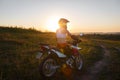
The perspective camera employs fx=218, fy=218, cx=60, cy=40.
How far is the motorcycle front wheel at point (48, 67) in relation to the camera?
8.22 m

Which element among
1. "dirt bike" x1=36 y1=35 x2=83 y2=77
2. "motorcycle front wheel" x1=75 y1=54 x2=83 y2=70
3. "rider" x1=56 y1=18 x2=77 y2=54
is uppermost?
"rider" x1=56 y1=18 x2=77 y2=54

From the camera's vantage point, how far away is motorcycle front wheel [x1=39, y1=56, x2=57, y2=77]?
8.22 meters

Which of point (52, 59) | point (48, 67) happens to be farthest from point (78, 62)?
point (48, 67)

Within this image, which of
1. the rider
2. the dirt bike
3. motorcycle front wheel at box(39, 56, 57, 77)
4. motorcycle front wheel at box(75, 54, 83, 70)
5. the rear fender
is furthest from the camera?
motorcycle front wheel at box(75, 54, 83, 70)

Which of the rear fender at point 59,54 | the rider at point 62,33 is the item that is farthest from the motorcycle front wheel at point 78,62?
the rear fender at point 59,54

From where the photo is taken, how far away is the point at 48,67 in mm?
8500

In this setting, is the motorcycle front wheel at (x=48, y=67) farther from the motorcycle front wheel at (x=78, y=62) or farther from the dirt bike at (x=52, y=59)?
the motorcycle front wheel at (x=78, y=62)

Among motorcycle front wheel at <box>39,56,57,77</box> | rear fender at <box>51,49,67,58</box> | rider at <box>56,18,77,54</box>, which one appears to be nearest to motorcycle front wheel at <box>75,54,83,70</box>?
rider at <box>56,18,77,54</box>

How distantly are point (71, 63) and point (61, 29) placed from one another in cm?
183

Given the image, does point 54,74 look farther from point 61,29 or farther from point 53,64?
point 61,29

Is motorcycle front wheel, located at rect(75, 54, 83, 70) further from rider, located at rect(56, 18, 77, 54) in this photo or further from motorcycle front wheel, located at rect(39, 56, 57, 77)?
motorcycle front wheel, located at rect(39, 56, 57, 77)

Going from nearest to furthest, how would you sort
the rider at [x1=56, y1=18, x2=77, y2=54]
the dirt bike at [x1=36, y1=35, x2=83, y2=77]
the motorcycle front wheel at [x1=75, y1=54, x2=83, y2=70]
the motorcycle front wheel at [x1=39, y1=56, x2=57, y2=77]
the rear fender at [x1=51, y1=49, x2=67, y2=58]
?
1. the motorcycle front wheel at [x1=39, y1=56, x2=57, y2=77]
2. the dirt bike at [x1=36, y1=35, x2=83, y2=77]
3. the rear fender at [x1=51, y1=49, x2=67, y2=58]
4. the rider at [x1=56, y1=18, x2=77, y2=54]
5. the motorcycle front wheel at [x1=75, y1=54, x2=83, y2=70]

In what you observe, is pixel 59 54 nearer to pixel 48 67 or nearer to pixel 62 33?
pixel 48 67

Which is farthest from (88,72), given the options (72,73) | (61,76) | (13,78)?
(13,78)
